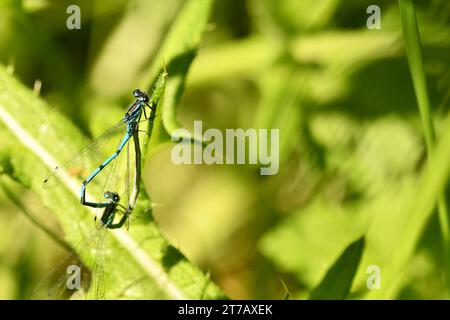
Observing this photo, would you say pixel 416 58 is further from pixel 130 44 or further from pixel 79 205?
pixel 130 44

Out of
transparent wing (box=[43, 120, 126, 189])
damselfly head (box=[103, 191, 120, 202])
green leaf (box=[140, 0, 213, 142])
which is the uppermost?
green leaf (box=[140, 0, 213, 142])

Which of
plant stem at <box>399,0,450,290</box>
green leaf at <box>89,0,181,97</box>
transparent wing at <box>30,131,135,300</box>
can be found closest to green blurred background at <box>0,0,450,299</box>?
green leaf at <box>89,0,181,97</box>

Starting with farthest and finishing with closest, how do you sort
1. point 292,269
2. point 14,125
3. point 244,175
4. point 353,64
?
point 244,175 → point 353,64 → point 292,269 → point 14,125

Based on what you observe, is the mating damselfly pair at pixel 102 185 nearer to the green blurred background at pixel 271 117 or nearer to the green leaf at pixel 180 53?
the green leaf at pixel 180 53

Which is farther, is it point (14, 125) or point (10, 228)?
point (10, 228)

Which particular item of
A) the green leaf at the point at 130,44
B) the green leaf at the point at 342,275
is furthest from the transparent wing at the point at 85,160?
the green leaf at the point at 130,44

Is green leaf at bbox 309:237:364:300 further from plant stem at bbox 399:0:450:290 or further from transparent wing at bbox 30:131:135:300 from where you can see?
transparent wing at bbox 30:131:135:300

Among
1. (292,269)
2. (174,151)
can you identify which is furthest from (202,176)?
(292,269)
